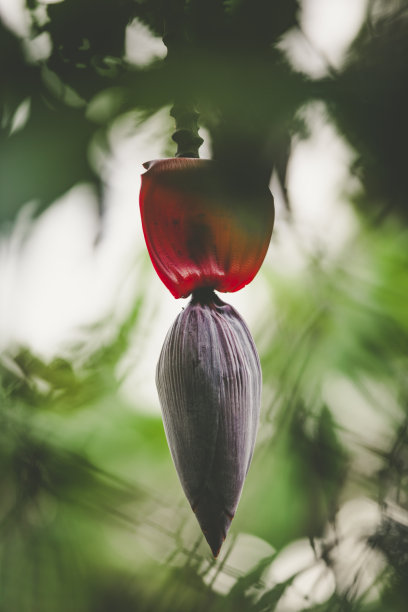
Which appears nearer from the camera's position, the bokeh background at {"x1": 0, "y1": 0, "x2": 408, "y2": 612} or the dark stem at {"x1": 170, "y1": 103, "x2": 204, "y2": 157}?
the dark stem at {"x1": 170, "y1": 103, "x2": 204, "y2": 157}

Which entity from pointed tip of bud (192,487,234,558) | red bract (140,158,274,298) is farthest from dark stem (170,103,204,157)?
pointed tip of bud (192,487,234,558)

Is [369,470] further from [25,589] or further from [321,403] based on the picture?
[25,589]

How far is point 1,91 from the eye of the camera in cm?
34

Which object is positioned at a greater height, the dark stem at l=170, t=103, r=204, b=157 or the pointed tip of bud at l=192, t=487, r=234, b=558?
the dark stem at l=170, t=103, r=204, b=157

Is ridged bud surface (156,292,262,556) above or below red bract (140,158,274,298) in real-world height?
below

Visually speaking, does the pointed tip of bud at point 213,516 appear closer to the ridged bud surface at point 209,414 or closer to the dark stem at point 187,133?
the ridged bud surface at point 209,414

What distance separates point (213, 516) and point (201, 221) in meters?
0.14

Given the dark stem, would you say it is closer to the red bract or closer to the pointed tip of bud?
the red bract

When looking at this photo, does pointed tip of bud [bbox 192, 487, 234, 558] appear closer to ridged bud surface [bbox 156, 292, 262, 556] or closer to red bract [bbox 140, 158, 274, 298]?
ridged bud surface [bbox 156, 292, 262, 556]

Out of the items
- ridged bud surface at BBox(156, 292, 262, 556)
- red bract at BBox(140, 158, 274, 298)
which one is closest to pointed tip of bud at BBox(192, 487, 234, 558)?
ridged bud surface at BBox(156, 292, 262, 556)

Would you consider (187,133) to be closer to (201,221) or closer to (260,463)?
(201,221)

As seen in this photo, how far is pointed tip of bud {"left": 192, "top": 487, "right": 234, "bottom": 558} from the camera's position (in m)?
0.27

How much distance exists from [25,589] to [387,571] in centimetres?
38

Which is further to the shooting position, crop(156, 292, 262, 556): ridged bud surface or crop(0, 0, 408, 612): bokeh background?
crop(0, 0, 408, 612): bokeh background
